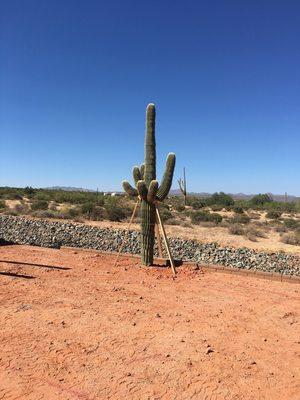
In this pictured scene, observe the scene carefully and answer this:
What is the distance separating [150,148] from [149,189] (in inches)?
48.0

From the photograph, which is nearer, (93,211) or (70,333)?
(70,333)

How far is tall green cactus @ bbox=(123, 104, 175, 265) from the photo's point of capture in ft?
36.4

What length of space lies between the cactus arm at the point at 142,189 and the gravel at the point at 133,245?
8.88 feet

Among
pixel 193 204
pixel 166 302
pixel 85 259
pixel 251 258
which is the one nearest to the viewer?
pixel 166 302

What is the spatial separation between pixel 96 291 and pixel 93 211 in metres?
20.2

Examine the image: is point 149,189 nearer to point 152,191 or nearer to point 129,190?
point 152,191

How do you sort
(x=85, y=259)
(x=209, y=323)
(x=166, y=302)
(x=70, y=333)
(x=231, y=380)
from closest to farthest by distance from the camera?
(x=231, y=380), (x=70, y=333), (x=209, y=323), (x=166, y=302), (x=85, y=259)

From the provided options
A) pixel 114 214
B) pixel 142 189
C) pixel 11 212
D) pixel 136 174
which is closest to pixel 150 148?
pixel 136 174

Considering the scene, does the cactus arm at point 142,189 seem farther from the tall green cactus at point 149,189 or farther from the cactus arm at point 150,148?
the cactus arm at point 150,148

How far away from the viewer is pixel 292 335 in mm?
6176

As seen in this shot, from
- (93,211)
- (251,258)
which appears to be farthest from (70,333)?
(93,211)

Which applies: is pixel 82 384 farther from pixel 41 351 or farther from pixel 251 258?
pixel 251 258

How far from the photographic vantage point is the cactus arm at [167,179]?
11344mm

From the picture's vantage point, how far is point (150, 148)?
11.4m
